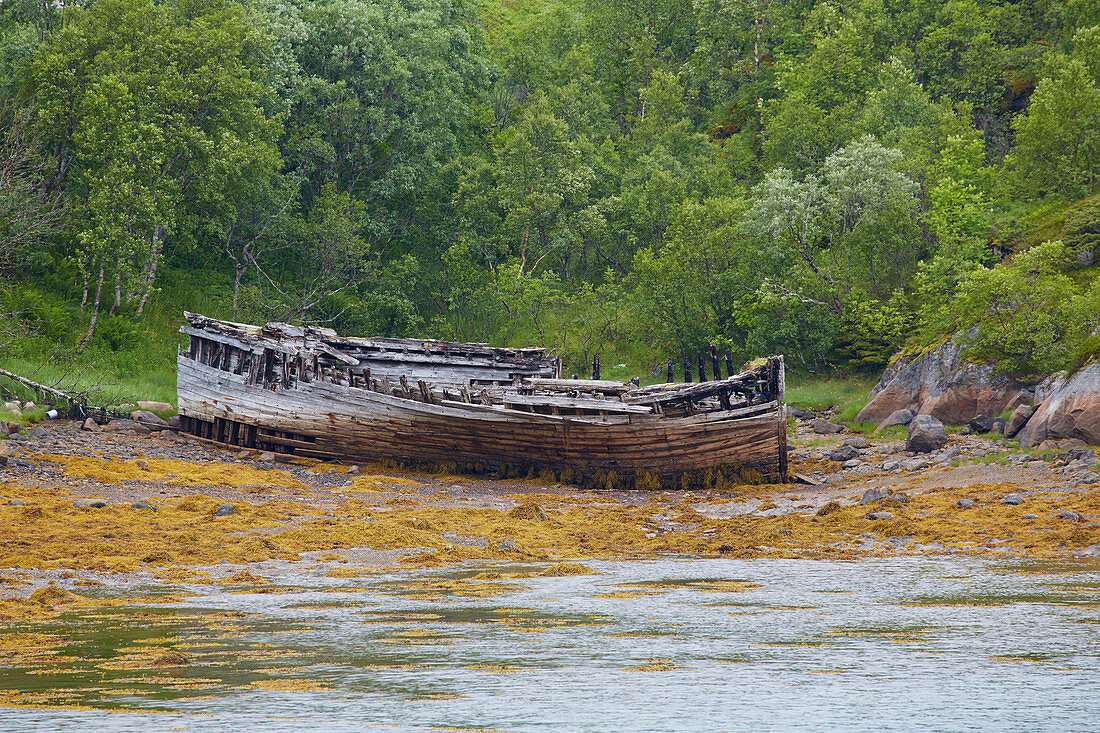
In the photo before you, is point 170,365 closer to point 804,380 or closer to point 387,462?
point 387,462

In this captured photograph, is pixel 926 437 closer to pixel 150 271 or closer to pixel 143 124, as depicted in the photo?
pixel 143 124

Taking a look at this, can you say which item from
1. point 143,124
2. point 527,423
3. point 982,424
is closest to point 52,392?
point 143,124

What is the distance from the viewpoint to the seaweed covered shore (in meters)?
12.9

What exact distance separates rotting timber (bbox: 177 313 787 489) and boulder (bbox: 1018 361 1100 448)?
5642 millimetres

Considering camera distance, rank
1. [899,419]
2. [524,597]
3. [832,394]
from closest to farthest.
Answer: [524,597]
[899,419]
[832,394]

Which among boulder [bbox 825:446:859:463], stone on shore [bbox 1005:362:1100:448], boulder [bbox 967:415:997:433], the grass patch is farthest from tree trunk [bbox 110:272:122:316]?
stone on shore [bbox 1005:362:1100:448]

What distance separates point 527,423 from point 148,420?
12.8 m

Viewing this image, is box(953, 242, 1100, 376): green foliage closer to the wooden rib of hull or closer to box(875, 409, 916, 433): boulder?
box(875, 409, 916, 433): boulder

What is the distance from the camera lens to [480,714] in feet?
17.2

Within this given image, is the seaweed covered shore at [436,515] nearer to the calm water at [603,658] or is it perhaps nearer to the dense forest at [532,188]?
the calm water at [603,658]

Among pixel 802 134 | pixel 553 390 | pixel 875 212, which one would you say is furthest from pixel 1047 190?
pixel 553 390

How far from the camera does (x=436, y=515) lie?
17.4m

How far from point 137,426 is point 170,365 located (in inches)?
369

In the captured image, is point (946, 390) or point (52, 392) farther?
point (946, 390)
